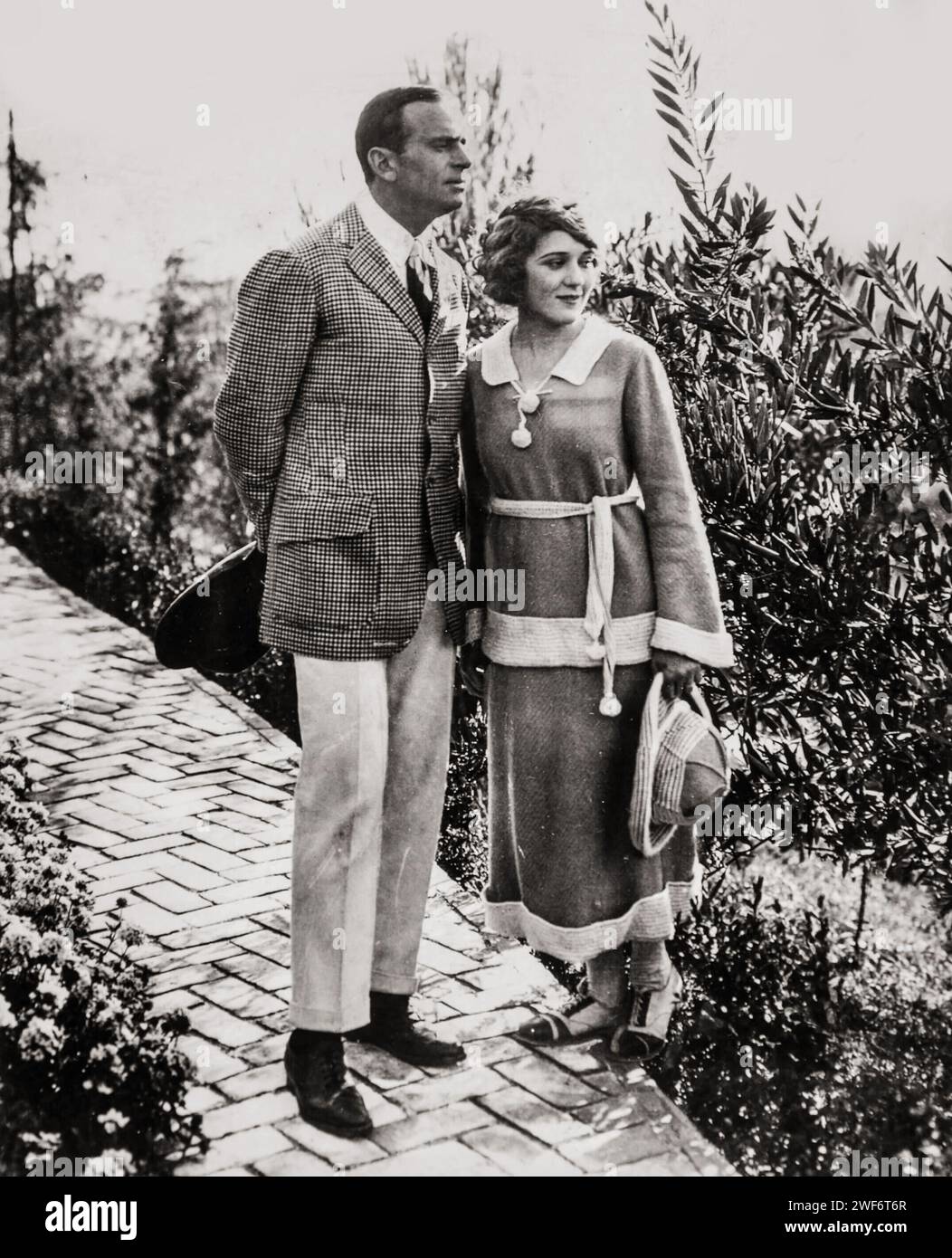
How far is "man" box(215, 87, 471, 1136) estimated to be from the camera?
337cm

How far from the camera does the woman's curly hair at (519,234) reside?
335cm

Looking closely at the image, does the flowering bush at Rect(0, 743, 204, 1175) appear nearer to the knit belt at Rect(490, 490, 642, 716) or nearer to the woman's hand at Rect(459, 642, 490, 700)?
the woman's hand at Rect(459, 642, 490, 700)

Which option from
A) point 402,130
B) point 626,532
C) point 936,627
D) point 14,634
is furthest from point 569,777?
Result: point 14,634

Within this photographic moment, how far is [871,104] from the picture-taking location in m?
4.03

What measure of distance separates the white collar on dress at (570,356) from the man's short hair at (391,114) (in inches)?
22.1

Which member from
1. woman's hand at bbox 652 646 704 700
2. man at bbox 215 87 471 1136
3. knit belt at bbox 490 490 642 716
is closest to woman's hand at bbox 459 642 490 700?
man at bbox 215 87 471 1136

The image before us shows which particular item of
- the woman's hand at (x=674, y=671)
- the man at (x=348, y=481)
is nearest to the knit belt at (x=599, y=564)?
the woman's hand at (x=674, y=671)

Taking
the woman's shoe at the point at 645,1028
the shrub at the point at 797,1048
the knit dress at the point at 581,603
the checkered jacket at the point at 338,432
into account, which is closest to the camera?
the checkered jacket at the point at 338,432

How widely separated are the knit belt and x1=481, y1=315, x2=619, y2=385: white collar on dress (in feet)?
1.06

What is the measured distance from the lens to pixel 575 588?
3.54 m

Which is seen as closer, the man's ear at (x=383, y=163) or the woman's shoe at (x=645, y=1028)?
the man's ear at (x=383, y=163)

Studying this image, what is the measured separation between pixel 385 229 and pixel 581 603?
1.10 m

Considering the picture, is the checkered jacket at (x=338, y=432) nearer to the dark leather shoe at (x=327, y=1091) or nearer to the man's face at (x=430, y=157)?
the man's face at (x=430, y=157)

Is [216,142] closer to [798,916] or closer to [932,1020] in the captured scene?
[798,916]
